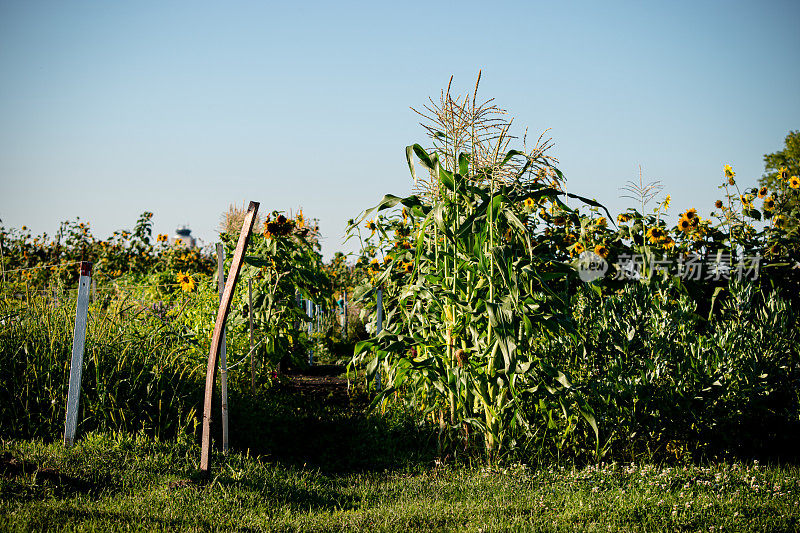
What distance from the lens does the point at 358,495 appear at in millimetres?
3646

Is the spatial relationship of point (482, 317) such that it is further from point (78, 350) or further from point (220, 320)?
point (78, 350)

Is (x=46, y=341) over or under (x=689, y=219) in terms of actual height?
under

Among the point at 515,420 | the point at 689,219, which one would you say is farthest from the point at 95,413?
the point at 689,219

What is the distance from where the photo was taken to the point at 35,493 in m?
3.07

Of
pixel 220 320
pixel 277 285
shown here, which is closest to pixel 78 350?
pixel 220 320

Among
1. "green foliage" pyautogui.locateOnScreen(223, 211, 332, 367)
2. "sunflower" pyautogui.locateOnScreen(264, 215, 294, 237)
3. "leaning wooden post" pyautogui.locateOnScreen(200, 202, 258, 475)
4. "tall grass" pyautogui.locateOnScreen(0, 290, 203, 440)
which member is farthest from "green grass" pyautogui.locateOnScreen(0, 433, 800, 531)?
"sunflower" pyautogui.locateOnScreen(264, 215, 294, 237)

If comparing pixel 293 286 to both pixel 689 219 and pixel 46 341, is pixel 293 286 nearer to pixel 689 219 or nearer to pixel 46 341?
pixel 46 341

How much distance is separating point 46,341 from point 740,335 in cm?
527

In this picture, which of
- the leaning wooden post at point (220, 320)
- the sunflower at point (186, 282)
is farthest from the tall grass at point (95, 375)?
the sunflower at point (186, 282)

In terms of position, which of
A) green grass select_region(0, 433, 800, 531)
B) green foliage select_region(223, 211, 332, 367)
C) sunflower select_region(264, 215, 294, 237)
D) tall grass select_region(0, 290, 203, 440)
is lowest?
green grass select_region(0, 433, 800, 531)

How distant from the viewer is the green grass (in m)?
2.98

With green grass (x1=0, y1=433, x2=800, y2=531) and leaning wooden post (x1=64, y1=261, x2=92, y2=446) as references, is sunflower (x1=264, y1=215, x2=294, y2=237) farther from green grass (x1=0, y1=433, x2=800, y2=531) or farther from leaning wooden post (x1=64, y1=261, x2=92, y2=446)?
green grass (x1=0, y1=433, x2=800, y2=531)

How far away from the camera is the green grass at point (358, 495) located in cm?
298

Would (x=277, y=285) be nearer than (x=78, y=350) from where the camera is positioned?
No
